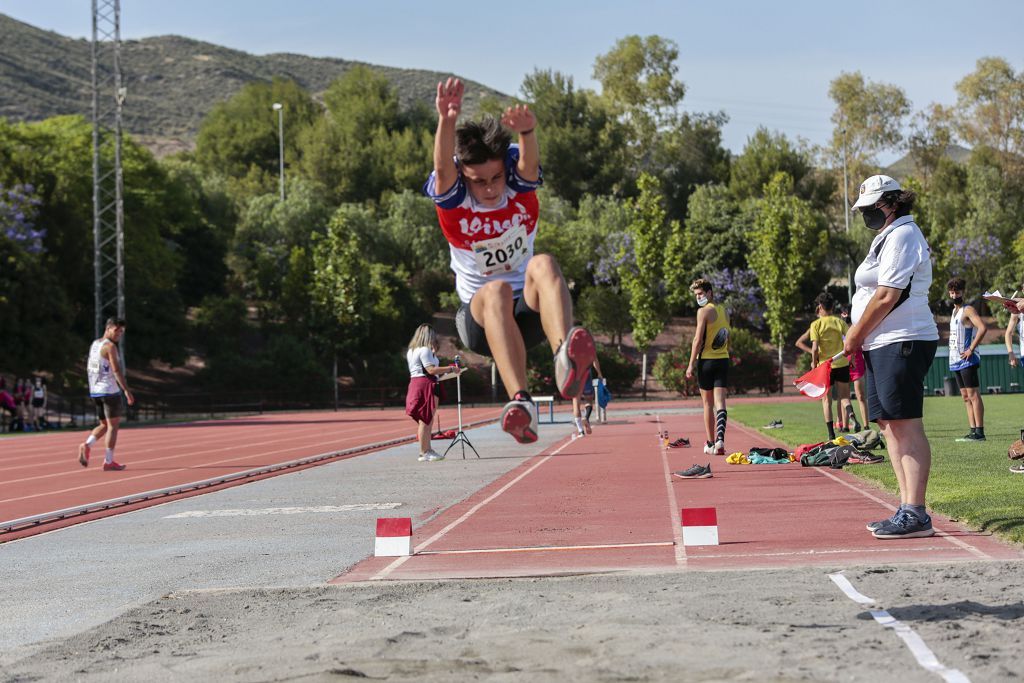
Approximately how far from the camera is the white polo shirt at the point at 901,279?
749cm

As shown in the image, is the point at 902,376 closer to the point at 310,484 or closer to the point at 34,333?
the point at 310,484

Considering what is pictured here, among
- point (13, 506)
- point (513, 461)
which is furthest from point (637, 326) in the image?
point (13, 506)

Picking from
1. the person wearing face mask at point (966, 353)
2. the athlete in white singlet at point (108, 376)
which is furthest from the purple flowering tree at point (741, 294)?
the athlete in white singlet at point (108, 376)

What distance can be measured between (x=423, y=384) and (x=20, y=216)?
27735 millimetres

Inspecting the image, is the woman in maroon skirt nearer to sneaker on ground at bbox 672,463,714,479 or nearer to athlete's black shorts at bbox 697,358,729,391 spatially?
athlete's black shorts at bbox 697,358,729,391

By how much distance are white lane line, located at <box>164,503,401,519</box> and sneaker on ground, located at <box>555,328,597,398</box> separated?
5.79 m

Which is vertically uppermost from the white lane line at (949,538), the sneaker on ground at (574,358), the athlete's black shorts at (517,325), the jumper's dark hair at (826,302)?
the jumper's dark hair at (826,302)

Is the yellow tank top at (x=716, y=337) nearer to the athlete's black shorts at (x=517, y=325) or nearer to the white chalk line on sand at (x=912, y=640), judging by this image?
the white chalk line on sand at (x=912, y=640)

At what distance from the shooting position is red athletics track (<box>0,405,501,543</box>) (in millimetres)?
13766

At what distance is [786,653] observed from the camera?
4.88 meters

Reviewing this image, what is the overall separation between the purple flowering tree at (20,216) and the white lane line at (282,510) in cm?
3084

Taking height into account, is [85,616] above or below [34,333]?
below

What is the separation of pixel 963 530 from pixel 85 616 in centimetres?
572

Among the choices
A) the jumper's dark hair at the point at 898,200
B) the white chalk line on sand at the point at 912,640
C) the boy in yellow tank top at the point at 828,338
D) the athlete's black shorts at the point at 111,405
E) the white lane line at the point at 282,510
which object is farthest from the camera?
the athlete's black shorts at the point at 111,405
